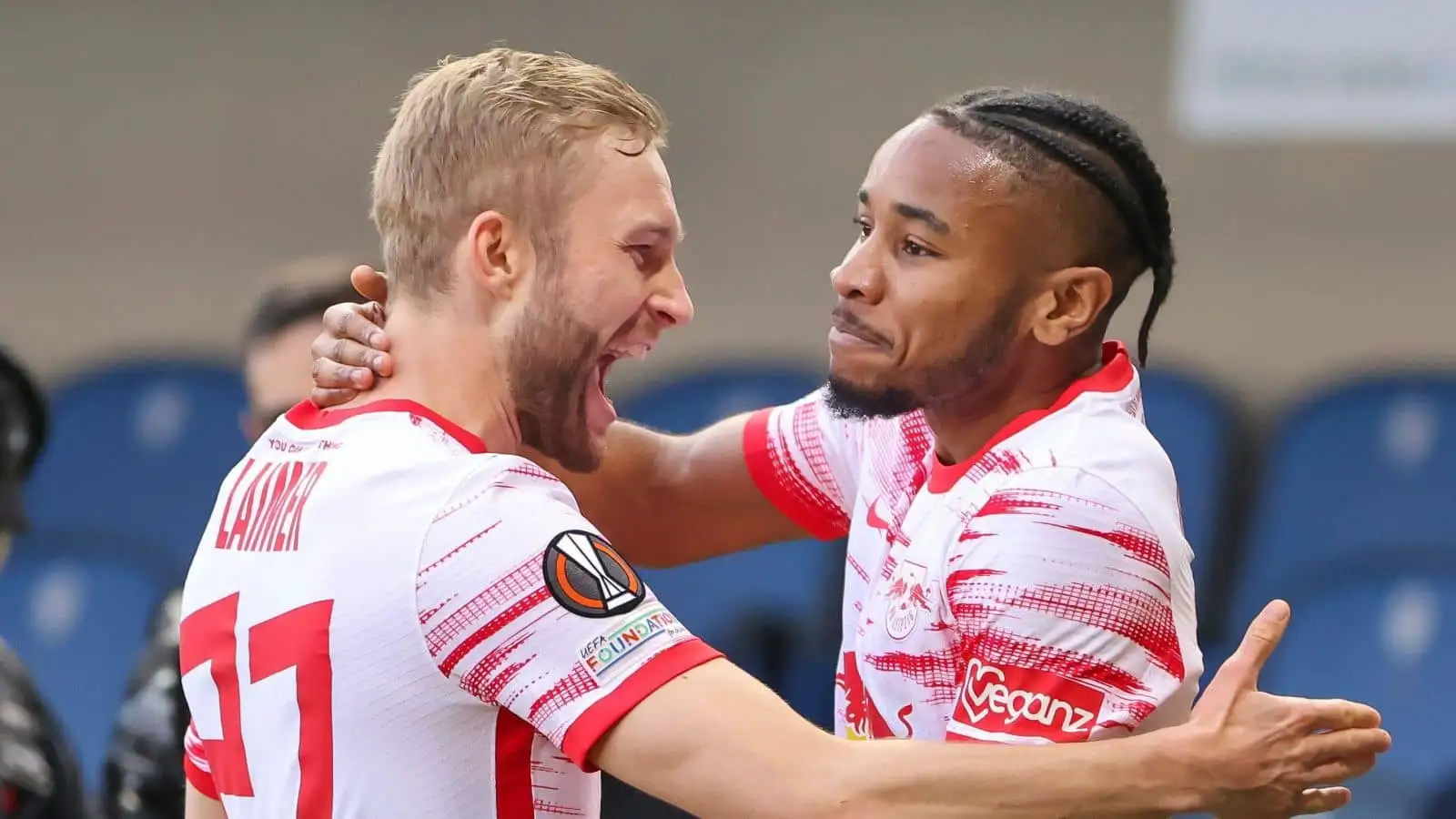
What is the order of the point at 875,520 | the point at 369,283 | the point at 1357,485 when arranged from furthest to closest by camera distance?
the point at 1357,485, the point at 875,520, the point at 369,283

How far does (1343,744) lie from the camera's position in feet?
7.49

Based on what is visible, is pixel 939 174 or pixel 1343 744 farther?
pixel 939 174

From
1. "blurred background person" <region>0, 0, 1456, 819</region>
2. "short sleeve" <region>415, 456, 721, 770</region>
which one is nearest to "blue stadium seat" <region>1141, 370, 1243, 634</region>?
"blurred background person" <region>0, 0, 1456, 819</region>

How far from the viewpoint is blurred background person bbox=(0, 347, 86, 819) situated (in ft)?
10.3

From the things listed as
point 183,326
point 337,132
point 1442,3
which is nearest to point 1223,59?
point 1442,3

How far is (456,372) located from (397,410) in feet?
0.30

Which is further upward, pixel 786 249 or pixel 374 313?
pixel 786 249

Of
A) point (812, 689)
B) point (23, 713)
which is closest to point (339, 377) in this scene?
point (23, 713)

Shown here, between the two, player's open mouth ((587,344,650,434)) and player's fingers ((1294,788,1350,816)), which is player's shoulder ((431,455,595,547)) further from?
player's fingers ((1294,788,1350,816))

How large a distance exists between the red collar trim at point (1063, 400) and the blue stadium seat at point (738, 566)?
2996 millimetres

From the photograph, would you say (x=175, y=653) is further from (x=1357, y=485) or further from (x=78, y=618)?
(x=1357, y=485)

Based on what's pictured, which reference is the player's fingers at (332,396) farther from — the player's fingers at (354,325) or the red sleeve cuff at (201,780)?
the red sleeve cuff at (201,780)

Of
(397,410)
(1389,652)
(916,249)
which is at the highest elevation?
(916,249)

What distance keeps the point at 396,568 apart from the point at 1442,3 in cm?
474
